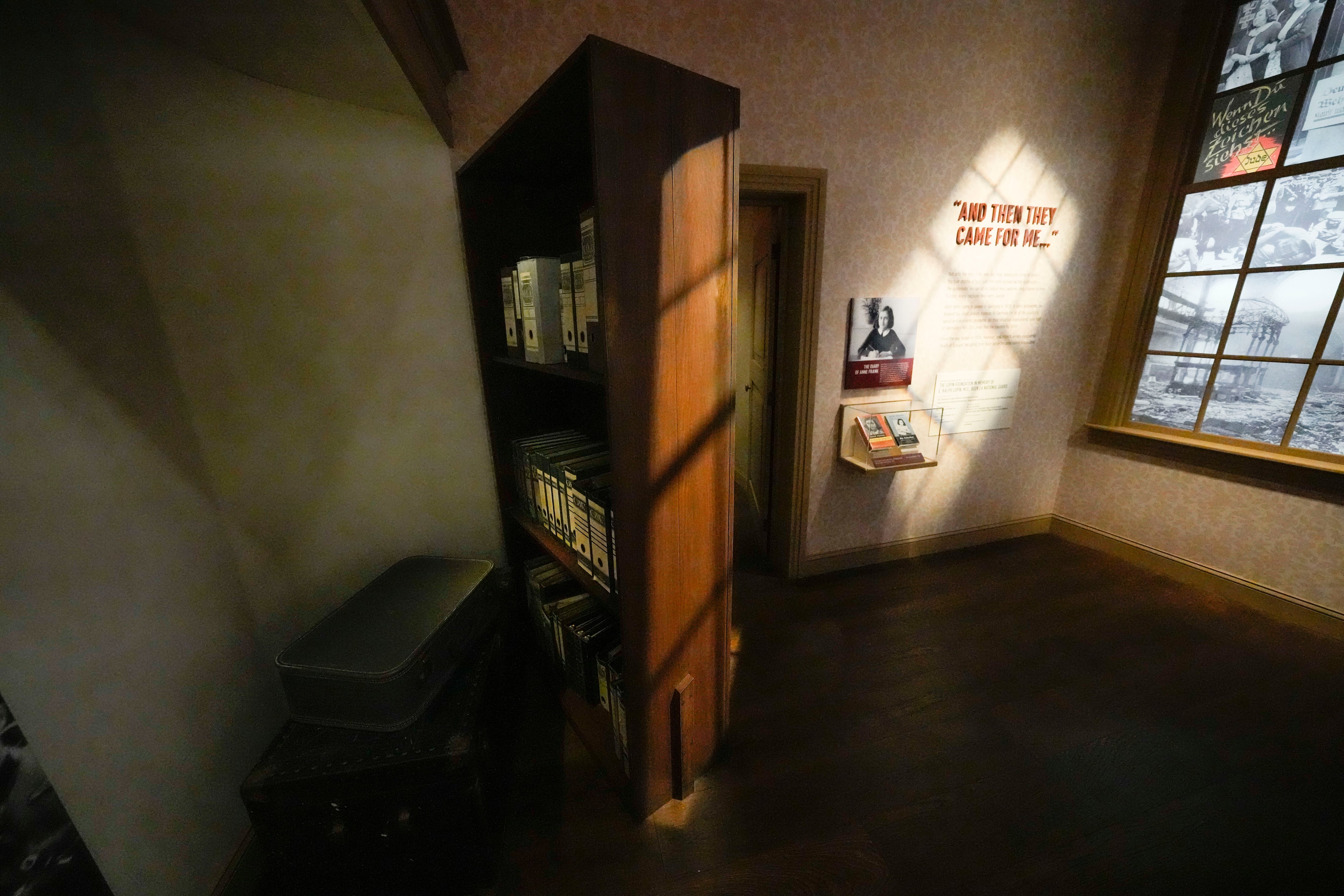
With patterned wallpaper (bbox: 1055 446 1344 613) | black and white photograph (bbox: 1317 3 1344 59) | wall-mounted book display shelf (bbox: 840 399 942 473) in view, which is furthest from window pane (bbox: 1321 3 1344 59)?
wall-mounted book display shelf (bbox: 840 399 942 473)

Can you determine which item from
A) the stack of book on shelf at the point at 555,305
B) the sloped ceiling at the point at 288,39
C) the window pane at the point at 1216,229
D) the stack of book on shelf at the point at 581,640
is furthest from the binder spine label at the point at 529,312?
the window pane at the point at 1216,229

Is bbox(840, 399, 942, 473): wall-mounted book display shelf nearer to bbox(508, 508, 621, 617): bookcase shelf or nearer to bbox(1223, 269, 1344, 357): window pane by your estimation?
bbox(1223, 269, 1344, 357): window pane

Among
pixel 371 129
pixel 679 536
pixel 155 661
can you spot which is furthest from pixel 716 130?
pixel 155 661

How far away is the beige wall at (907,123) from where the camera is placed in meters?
1.62

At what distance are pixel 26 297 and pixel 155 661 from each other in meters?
0.76

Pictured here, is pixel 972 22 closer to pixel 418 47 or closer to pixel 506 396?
pixel 418 47

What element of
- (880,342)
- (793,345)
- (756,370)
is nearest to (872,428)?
(880,342)

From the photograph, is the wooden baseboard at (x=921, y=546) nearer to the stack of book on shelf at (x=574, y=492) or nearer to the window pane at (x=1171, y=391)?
the window pane at (x=1171, y=391)

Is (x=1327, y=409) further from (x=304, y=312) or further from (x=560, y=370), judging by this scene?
(x=304, y=312)

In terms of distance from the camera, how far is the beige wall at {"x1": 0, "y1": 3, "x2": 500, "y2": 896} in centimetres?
80

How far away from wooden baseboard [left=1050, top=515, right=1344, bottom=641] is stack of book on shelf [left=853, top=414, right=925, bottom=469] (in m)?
1.50

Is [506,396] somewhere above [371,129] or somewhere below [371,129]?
below

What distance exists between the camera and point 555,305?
128 cm

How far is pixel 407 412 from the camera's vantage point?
153cm
